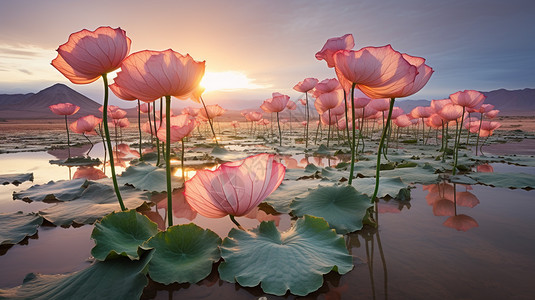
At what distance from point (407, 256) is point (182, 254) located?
2.49ft

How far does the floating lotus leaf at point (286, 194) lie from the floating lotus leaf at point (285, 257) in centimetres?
41

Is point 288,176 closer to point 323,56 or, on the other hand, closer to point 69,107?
point 323,56

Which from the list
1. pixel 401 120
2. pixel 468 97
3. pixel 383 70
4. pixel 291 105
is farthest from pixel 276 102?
pixel 383 70

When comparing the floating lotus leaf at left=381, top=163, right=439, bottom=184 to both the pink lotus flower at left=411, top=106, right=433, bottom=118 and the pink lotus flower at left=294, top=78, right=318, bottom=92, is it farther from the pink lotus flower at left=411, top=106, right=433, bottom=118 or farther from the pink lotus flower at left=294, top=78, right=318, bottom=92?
the pink lotus flower at left=411, top=106, right=433, bottom=118

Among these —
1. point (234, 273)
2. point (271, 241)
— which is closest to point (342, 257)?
point (271, 241)

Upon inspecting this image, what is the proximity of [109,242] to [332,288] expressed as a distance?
692 mm

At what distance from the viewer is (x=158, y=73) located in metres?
0.92

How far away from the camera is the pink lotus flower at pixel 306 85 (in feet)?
12.8

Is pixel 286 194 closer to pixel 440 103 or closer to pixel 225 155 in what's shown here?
pixel 225 155

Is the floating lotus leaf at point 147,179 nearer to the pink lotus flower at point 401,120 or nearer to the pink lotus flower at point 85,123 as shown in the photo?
the pink lotus flower at point 85,123

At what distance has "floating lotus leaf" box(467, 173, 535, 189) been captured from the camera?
1.87 m

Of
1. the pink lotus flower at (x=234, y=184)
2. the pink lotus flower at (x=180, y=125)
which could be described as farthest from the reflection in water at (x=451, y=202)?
the pink lotus flower at (x=180, y=125)

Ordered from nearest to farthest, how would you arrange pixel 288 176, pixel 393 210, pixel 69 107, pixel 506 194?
pixel 393 210
pixel 506 194
pixel 288 176
pixel 69 107

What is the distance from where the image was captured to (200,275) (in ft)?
2.69
